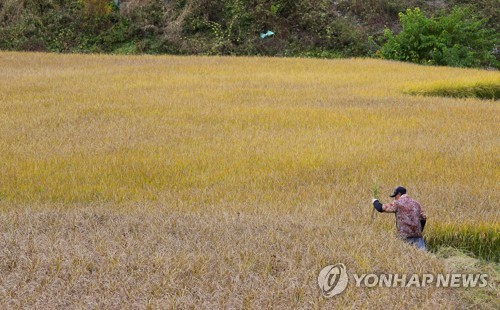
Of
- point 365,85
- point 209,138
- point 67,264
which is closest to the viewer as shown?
point 67,264

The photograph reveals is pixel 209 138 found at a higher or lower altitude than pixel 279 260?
lower

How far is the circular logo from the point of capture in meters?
2.90

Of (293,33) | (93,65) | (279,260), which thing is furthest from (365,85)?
(279,260)

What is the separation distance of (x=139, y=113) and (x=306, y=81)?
3.94 meters

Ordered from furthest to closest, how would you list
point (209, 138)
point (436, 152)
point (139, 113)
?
point (139, 113), point (209, 138), point (436, 152)

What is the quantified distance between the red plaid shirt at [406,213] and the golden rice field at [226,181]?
0.41 feet

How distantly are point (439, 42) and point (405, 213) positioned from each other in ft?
44.8

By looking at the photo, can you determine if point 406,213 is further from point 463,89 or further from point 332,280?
point 463,89

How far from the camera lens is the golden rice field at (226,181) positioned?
296 cm

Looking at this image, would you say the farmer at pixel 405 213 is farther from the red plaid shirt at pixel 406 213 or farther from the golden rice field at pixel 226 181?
the golden rice field at pixel 226 181

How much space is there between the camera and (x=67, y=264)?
3104 millimetres

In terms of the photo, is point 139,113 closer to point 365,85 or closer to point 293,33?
point 365,85

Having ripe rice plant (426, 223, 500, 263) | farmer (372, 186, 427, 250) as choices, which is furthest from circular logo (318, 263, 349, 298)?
ripe rice plant (426, 223, 500, 263)

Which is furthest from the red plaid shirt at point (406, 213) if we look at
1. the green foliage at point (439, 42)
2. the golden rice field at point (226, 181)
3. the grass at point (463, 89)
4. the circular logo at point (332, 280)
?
the green foliage at point (439, 42)
